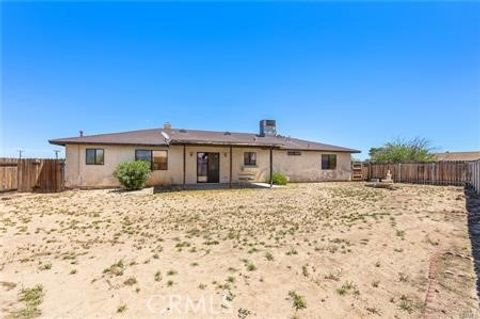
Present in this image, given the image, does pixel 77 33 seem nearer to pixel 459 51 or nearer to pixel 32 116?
pixel 32 116

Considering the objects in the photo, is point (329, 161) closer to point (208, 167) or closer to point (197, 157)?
point (208, 167)

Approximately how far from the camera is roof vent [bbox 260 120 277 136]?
23070mm

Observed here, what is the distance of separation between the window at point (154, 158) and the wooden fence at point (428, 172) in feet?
54.3

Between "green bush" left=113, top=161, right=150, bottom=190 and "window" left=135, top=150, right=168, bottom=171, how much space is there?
6.05 ft

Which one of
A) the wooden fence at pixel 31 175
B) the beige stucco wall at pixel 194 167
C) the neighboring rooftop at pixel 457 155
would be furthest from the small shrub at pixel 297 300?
the neighboring rooftop at pixel 457 155

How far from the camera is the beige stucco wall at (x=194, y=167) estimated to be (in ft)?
48.7

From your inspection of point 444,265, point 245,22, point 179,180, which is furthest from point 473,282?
point 179,180

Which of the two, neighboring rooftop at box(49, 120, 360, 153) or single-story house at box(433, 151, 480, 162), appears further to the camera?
single-story house at box(433, 151, 480, 162)

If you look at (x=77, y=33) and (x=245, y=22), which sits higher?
(x=245, y=22)

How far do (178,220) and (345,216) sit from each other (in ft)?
16.4

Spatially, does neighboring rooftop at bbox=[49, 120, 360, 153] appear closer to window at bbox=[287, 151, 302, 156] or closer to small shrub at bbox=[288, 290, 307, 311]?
window at bbox=[287, 151, 302, 156]

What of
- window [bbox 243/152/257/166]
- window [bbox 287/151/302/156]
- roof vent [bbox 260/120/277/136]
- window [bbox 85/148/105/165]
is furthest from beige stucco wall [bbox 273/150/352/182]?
window [bbox 85/148/105/165]

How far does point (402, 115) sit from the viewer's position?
29172 millimetres

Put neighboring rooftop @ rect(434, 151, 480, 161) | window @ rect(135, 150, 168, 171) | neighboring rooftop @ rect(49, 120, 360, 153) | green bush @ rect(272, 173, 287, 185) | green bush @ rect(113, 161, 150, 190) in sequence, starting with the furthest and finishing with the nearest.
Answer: neighboring rooftop @ rect(434, 151, 480, 161) < green bush @ rect(272, 173, 287, 185) < window @ rect(135, 150, 168, 171) < neighboring rooftop @ rect(49, 120, 360, 153) < green bush @ rect(113, 161, 150, 190)
